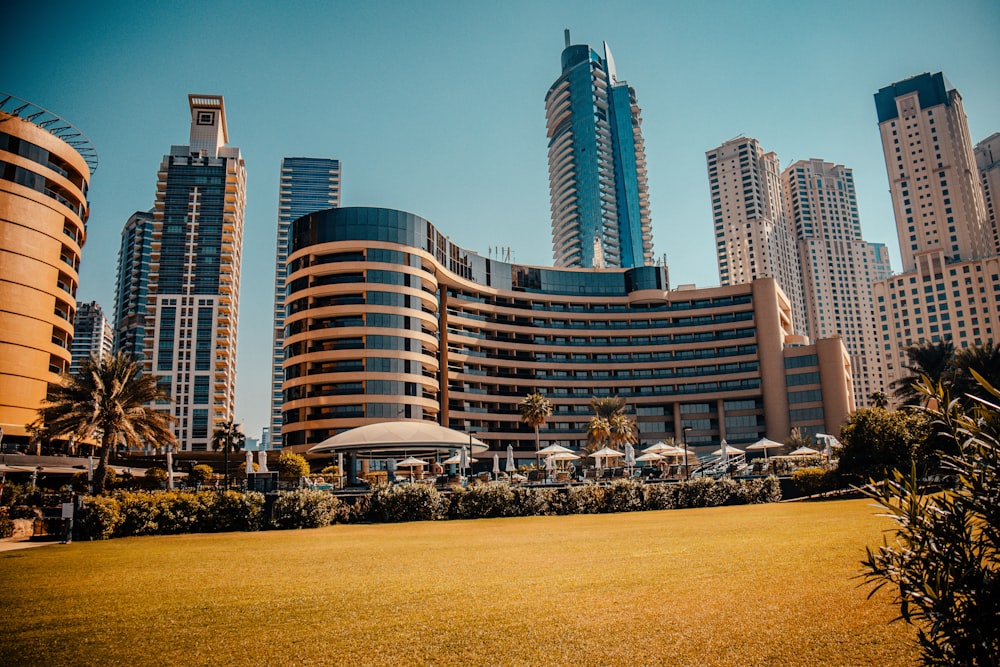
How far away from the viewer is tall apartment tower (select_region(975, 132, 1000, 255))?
163875 mm

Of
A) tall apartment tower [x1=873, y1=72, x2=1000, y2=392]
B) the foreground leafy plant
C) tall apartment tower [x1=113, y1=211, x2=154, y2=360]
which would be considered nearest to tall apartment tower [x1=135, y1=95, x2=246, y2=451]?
tall apartment tower [x1=113, y1=211, x2=154, y2=360]

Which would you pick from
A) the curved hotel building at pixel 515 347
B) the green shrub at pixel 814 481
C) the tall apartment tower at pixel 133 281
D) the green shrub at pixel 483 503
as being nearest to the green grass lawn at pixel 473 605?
the green shrub at pixel 483 503

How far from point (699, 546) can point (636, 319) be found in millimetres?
91162

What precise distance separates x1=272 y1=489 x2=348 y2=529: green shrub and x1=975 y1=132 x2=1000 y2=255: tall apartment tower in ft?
603

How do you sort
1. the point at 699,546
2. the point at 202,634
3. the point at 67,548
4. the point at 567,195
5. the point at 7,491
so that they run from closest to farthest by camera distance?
the point at 202,634 < the point at 699,546 < the point at 67,548 < the point at 7,491 < the point at 567,195

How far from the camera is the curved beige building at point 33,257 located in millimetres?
52188

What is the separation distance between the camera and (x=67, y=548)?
18.7 metres

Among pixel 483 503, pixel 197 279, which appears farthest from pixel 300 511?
pixel 197 279

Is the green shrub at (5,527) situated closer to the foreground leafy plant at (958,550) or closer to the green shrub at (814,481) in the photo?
the foreground leafy plant at (958,550)

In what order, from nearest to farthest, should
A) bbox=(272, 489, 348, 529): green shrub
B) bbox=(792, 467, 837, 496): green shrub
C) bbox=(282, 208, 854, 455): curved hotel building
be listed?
bbox=(272, 489, 348, 529): green shrub < bbox=(792, 467, 837, 496): green shrub < bbox=(282, 208, 854, 455): curved hotel building

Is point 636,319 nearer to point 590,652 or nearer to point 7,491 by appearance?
point 7,491

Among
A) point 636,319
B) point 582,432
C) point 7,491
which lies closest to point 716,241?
point 636,319

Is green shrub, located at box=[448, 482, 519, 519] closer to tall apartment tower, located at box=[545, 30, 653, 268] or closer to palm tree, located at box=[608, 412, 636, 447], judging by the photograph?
palm tree, located at box=[608, 412, 636, 447]

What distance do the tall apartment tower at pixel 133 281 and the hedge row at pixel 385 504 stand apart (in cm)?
13171
